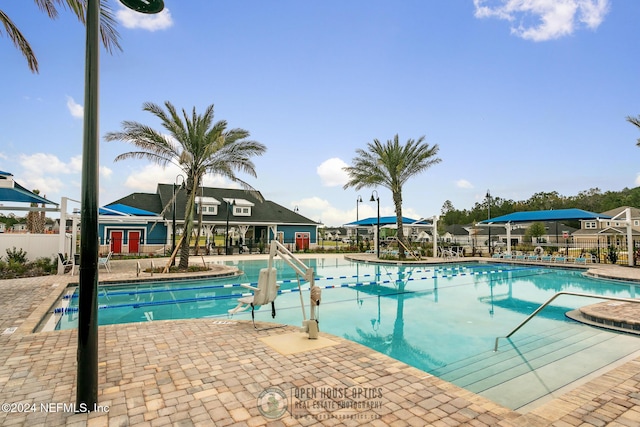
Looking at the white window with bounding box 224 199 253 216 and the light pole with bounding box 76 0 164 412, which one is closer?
the light pole with bounding box 76 0 164 412

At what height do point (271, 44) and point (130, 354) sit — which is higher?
point (271, 44)

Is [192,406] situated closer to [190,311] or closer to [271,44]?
[190,311]

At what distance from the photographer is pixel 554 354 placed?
570cm

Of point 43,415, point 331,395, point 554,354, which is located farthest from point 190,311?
point 554,354

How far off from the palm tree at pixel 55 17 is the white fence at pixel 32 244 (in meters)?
9.36

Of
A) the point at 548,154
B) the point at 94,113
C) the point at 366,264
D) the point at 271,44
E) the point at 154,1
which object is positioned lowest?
the point at 366,264

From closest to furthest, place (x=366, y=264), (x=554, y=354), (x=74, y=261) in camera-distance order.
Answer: (x=554, y=354), (x=74, y=261), (x=366, y=264)

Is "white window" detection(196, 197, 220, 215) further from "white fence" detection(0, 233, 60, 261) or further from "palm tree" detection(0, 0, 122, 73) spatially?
"palm tree" detection(0, 0, 122, 73)

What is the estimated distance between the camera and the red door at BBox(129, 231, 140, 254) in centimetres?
2575

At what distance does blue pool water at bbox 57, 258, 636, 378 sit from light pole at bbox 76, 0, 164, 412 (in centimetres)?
440

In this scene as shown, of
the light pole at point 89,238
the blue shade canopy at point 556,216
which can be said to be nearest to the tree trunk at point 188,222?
the light pole at point 89,238

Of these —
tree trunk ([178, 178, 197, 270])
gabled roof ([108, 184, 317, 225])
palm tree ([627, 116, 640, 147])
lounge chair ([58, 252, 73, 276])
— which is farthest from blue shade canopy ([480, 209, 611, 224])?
lounge chair ([58, 252, 73, 276])

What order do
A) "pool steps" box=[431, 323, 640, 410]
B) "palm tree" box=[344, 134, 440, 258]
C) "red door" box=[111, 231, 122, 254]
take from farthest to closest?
"red door" box=[111, 231, 122, 254], "palm tree" box=[344, 134, 440, 258], "pool steps" box=[431, 323, 640, 410]

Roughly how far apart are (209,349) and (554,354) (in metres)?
5.75
